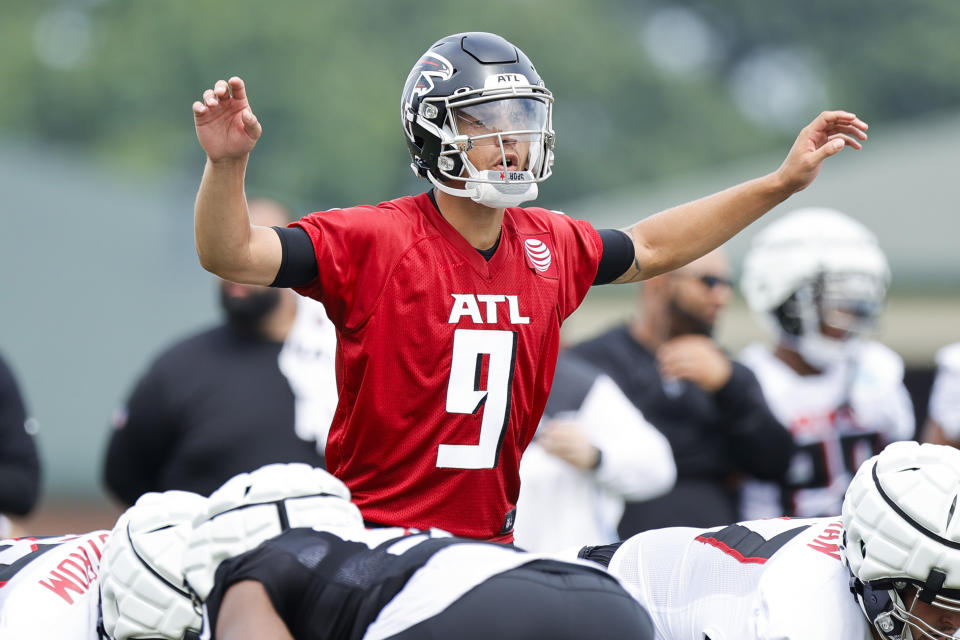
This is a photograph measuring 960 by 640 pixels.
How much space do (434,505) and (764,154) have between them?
99.2ft

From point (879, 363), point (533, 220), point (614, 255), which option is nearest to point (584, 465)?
point (614, 255)

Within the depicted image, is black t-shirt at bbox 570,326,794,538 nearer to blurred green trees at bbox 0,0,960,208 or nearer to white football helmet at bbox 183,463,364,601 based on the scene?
white football helmet at bbox 183,463,364,601

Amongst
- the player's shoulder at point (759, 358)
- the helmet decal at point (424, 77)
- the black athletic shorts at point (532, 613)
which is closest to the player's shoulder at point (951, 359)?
the player's shoulder at point (759, 358)

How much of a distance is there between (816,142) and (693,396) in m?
1.91

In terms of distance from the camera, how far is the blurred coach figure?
17.7 feet

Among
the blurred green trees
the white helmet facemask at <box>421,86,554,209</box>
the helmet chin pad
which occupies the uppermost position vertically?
the blurred green trees

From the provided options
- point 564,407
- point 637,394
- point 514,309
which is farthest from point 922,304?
point 514,309

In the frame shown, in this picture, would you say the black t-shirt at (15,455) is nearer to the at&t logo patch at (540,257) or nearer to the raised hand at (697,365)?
the at&t logo patch at (540,257)

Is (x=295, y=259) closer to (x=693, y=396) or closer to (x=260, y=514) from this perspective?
(x=260, y=514)

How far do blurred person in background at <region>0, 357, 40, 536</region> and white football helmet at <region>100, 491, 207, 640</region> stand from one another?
71.1 inches

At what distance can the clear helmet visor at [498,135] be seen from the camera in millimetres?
3672

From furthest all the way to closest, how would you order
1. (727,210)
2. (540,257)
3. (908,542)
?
(727,210), (540,257), (908,542)

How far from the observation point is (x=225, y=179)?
131 inches

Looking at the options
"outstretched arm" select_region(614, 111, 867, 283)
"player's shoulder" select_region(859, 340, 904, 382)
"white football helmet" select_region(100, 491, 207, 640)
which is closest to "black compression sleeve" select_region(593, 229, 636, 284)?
"outstretched arm" select_region(614, 111, 867, 283)
